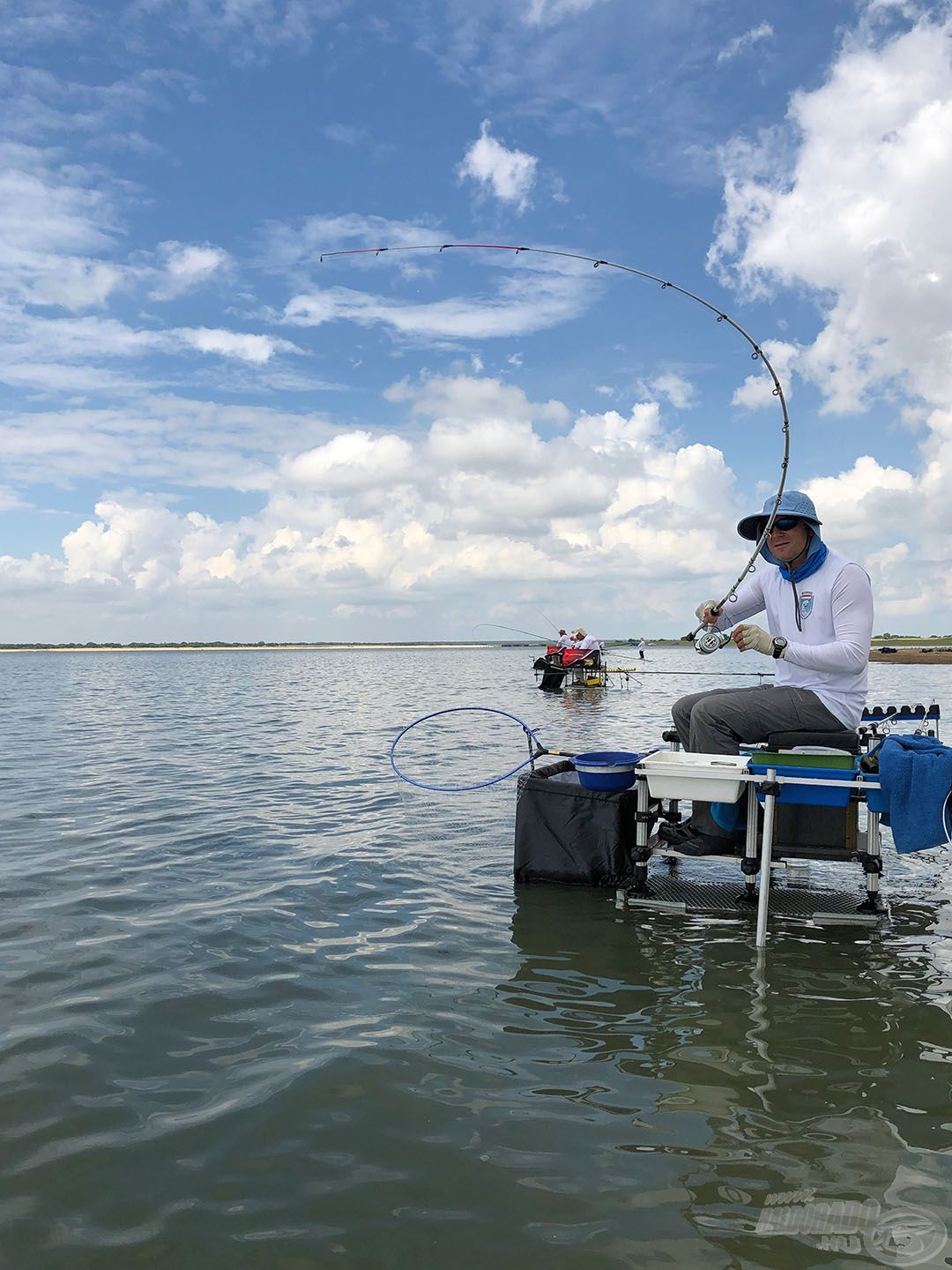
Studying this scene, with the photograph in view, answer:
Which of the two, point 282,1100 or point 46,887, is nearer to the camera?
point 282,1100

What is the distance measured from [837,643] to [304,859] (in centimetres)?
453

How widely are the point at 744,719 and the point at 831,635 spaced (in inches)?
30.8

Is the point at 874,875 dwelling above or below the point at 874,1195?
above

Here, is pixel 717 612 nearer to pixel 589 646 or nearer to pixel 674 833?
pixel 674 833

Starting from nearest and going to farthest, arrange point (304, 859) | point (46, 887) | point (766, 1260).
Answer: point (766, 1260), point (46, 887), point (304, 859)

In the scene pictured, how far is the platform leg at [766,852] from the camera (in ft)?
17.0

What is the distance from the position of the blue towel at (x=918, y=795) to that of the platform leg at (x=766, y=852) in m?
0.64

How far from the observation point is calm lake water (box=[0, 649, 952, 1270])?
2.83m

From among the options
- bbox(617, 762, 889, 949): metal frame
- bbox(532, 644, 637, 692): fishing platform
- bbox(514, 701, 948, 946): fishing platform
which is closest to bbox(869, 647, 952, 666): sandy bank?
bbox(514, 701, 948, 946): fishing platform

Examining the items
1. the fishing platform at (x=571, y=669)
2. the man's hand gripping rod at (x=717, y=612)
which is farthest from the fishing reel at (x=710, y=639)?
the fishing platform at (x=571, y=669)

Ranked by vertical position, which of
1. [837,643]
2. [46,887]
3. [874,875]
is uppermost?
[837,643]

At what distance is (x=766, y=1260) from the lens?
8.70 feet

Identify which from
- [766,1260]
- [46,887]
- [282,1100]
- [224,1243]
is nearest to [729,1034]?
[766,1260]

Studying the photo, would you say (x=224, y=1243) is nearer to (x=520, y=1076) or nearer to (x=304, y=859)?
(x=520, y=1076)
